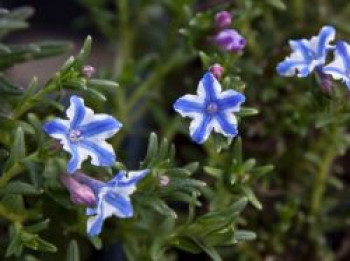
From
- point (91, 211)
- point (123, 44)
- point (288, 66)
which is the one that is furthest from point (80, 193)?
point (123, 44)

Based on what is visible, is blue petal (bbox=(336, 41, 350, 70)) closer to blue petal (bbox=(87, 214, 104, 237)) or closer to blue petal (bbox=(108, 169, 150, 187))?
blue petal (bbox=(108, 169, 150, 187))

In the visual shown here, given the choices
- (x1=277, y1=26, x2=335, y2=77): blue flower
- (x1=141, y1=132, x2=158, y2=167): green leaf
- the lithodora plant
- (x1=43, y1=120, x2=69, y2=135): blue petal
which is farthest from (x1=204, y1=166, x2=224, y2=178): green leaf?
(x1=43, y1=120, x2=69, y2=135): blue petal

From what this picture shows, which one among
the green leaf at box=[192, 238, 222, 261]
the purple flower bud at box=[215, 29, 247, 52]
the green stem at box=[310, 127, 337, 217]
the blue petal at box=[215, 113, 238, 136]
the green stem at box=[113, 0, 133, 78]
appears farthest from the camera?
the green stem at box=[113, 0, 133, 78]

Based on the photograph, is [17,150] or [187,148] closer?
[17,150]

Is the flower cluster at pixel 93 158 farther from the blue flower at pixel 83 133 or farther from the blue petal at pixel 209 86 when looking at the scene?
the blue petal at pixel 209 86

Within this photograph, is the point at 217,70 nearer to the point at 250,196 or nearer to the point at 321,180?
the point at 250,196

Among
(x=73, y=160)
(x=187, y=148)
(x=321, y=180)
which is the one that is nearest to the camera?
(x=73, y=160)

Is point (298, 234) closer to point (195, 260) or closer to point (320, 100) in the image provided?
point (195, 260)
